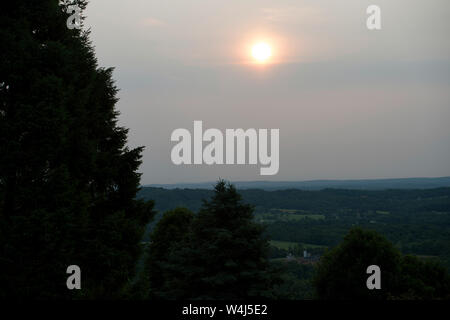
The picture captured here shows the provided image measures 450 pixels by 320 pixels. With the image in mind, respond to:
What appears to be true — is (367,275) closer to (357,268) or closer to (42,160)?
(357,268)

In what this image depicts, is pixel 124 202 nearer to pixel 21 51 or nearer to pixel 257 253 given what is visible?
pixel 257 253

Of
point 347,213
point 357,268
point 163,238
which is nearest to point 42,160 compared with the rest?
point 163,238

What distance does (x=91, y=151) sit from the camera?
552 inches

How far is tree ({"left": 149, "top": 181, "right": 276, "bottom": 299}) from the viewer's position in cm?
1664

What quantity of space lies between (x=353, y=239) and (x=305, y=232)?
48223 millimetres

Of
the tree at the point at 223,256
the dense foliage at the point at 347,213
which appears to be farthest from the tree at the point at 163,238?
the dense foliage at the point at 347,213

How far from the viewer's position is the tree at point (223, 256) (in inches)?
655

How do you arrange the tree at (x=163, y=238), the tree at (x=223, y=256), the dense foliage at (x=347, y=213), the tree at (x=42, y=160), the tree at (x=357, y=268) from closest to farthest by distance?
1. the tree at (x=42, y=160)
2. the tree at (x=223, y=256)
3. the tree at (x=163, y=238)
4. the tree at (x=357, y=268)
5. the dense foliage at (x=347, y=213)

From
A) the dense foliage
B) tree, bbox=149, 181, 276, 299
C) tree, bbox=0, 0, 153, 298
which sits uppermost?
tree, bbox=0, 0, 153, 298

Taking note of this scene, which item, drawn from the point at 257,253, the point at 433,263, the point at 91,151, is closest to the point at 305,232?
the point at 433,263

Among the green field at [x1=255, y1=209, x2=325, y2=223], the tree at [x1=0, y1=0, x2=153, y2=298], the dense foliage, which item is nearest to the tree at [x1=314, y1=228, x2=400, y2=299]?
the dense foliage

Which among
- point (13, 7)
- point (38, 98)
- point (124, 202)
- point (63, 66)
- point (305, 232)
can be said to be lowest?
point (305, 232)

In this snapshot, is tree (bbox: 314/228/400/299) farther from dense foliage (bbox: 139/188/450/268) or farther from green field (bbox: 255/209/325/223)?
green field (bbox: 255/209/325/223)

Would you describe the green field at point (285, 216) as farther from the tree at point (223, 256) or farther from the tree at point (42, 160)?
the tree at point (42, 160)
